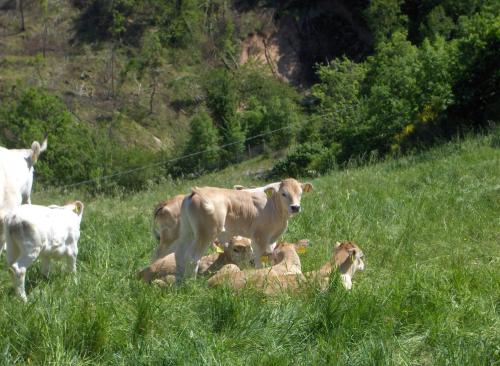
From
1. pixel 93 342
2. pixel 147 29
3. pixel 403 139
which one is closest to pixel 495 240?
pixel 93 342

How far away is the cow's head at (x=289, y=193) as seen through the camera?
9.44m

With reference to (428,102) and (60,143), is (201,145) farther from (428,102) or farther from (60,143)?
(428,102)

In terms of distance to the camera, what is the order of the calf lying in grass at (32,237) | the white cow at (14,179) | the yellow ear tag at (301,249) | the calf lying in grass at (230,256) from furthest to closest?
the calf lying in grass at (230,256) → the yellow ear tag at (301,249) → the white cow at (14,179) → the calf lying in grass at (32,237)

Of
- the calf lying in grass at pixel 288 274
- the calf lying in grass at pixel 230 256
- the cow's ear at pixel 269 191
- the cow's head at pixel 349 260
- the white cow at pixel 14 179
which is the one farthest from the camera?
the calf lying in grass at pixel 230 256

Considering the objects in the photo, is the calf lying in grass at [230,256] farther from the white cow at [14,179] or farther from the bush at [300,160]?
the bush at [300,160]

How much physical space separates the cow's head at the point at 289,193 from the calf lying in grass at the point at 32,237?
264 cm

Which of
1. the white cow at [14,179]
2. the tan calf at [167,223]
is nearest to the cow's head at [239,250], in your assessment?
the tan calf at [167,223]

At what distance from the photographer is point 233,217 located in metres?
9.69

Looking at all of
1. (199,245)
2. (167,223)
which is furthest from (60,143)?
(199,245)

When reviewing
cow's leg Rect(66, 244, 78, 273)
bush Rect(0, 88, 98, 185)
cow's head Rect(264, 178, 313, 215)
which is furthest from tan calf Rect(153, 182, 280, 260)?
bush Rect(0, 88, 98, 185)

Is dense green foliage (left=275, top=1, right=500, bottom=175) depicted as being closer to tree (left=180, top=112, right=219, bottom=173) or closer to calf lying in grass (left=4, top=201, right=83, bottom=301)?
calf lying in grass (left=4, top=201, right=83, bottom=301)

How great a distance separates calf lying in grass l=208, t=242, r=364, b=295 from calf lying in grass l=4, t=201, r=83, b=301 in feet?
5.87

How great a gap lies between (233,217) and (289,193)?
0.78m

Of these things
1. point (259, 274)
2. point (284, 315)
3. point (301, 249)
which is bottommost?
point (301, 249)
